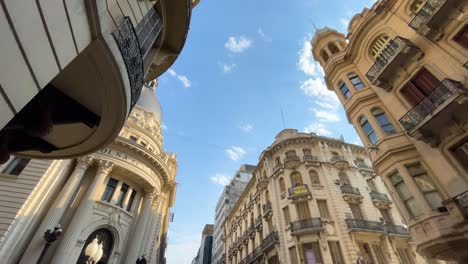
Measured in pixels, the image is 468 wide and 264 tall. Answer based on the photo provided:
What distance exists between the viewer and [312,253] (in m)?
21.6

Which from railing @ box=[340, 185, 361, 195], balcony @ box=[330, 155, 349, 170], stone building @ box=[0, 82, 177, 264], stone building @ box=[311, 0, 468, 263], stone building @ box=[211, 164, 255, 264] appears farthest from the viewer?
stone building @ box=[211, 164, 255, 264]

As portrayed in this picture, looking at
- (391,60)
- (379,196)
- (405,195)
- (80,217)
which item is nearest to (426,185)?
(405,195)

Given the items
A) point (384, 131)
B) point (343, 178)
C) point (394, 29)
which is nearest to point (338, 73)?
point (394, 29)

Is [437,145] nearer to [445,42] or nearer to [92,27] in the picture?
[445,42]

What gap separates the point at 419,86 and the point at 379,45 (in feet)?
13.6

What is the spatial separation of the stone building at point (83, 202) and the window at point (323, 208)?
17759 mm

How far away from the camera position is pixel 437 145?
10469mm

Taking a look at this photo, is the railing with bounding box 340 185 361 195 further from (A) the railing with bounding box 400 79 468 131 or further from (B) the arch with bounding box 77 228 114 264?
(B) the arch with bounding box 77 228 114 264

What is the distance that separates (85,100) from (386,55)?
14.6 meters

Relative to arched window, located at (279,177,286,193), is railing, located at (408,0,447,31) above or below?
below

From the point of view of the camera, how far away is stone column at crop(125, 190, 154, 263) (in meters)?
21.7

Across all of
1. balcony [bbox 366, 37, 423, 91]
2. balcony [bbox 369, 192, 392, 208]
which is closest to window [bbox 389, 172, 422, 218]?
balcony [bbox 366, 37, 423, 91]

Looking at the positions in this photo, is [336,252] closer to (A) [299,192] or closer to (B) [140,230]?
(A) [299,192]

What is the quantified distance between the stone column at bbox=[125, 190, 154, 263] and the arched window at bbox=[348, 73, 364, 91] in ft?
73.7
